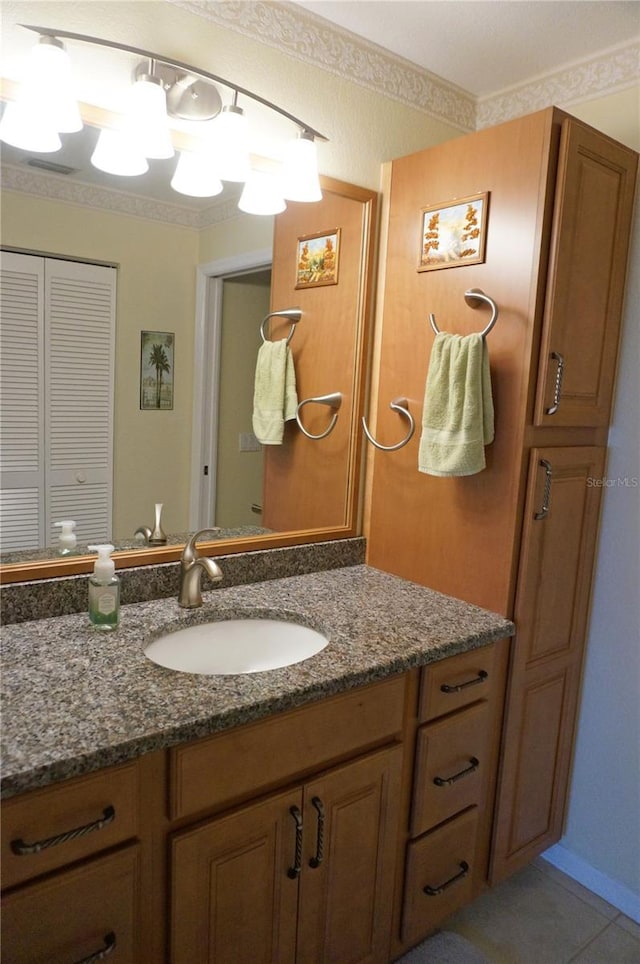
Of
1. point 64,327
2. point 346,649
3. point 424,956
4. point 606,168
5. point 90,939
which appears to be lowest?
point 424,956

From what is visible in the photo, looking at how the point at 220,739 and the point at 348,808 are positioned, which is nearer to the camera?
the point at 220,739

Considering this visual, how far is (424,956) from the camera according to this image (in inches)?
64.7

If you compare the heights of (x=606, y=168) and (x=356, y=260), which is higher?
(x=606, y=168)

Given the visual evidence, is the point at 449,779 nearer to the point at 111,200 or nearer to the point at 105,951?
the point at 105,951

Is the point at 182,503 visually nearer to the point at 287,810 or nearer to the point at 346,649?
the point at 346,649

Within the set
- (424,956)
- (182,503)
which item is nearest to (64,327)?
(182,503)

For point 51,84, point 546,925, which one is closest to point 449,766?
point 546,925

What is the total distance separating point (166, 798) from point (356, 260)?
145cm

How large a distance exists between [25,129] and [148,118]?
0.25m

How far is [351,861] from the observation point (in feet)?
4.47

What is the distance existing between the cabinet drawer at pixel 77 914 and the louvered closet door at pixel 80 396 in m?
0.71

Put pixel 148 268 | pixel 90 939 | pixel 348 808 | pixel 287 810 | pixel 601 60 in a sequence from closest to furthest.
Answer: pixel 90 939, pixel 287 810, pixel 348 808, pixel 148 268, pixel 601 60

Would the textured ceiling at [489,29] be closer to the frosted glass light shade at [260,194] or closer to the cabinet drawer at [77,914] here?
the frosted glass light shade at [260,194]

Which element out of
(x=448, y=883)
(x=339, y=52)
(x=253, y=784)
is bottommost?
(x=448, y=883)
